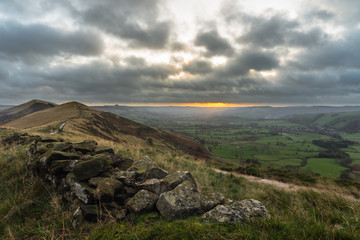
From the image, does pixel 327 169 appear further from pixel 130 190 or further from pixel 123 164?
pixel 130 190

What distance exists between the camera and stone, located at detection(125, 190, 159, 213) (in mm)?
4066

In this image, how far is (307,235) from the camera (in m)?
2.89

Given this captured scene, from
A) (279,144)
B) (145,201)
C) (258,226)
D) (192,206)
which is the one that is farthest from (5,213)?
(279,144)

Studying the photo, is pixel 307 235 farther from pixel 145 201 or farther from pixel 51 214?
pixel 51 214

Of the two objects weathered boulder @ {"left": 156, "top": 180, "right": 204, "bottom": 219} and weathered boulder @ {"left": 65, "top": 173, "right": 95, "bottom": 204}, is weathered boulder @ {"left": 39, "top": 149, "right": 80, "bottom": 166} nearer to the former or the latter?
weathered boulder @ {"left": 65, "top": 173, "right": 95, "bottom": 204}

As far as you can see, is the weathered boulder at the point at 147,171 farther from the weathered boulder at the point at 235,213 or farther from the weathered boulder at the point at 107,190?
the weathered boulder at the point at 235,213

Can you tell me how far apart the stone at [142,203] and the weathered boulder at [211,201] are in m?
1.40

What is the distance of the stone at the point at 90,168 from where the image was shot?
5.25 metres

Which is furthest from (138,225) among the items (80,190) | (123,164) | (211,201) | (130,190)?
(123,164)

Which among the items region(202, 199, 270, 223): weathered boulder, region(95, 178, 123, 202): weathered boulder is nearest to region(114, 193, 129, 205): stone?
region(95, 178, 123, 202): weathered boulder

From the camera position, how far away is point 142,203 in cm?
416

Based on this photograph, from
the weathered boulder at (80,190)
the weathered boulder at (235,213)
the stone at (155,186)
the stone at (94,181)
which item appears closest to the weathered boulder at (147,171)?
the stone at (155,186)

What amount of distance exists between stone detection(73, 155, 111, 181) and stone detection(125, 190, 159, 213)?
6.52ft

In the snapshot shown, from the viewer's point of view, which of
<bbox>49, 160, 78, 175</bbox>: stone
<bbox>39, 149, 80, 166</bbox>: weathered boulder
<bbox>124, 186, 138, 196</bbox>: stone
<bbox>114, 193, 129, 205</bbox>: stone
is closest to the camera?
<bbox>114, 193, 129, 205</bbox>: stone
